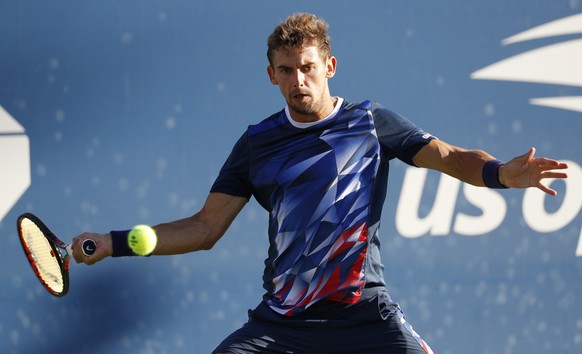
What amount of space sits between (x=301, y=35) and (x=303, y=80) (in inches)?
6.3

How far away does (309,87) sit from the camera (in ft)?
11.1

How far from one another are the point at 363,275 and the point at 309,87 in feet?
2.19

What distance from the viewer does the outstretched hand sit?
2.97 meters

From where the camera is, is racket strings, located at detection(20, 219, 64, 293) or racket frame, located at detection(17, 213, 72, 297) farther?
racket strings, located at detection(20, 219, 64, 293)

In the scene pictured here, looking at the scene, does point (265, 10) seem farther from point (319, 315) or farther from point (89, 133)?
point (319, 315)

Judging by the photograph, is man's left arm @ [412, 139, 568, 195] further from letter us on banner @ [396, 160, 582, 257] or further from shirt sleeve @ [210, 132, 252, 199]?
letter us on banner @ [396, 160, 582, 257]

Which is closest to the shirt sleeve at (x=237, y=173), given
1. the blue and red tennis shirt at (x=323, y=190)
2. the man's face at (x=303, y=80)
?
the blue and red tennis shirt at (x=323, y=190)

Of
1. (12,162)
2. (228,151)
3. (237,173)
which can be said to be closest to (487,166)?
(237,173)

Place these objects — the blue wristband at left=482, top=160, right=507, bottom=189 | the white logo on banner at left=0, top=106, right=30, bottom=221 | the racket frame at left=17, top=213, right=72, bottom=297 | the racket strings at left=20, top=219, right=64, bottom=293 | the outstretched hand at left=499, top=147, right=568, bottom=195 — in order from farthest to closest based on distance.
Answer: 1. the white logo on banner at left=0, top=106, right=30, bottom=221
2. the racket strings at left=20, top=219, right=64, bottom=293
3. the racket frame at left=17, top=213, right=72, bottom=297
4. the blue wristband at left=482, top=160, right=507, bottom=189
5. the outstretched hand at left=499, top=147, right=568, bottom=195

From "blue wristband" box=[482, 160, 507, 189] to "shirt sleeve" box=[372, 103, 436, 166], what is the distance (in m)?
0.26

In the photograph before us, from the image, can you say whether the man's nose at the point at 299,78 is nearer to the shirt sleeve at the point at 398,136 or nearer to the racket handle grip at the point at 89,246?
the shirt sleeve at the point at 398,136

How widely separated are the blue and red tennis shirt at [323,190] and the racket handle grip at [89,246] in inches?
21.0

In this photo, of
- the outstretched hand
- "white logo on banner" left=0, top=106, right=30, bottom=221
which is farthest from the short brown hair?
"white logo on banner" left=0, top=106, right=30, bottom=221

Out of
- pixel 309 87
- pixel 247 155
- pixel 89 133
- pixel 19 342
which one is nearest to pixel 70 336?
pixel 19 342
